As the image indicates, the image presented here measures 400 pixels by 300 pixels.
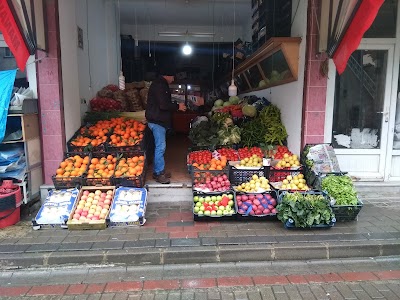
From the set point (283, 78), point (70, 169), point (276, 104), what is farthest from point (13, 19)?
point (276, 104)

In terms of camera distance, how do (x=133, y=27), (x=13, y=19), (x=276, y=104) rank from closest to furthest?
(x=13, y=19), (x=276, y=104), (x=133, y=27)

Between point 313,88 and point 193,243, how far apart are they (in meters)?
3.20

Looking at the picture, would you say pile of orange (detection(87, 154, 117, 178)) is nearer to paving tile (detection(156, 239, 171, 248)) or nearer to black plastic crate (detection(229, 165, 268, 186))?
paving tile (detection(156, 239, 171, 248))

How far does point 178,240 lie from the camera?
14.2 feet

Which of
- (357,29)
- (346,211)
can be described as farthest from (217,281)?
(357,29)

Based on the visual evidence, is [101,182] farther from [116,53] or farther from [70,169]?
[116,53]

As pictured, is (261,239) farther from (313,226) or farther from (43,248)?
(43,248)

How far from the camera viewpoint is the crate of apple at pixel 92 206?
470cm

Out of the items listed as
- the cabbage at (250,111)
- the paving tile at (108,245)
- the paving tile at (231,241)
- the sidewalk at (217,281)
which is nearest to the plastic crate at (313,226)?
the sidewalk at (217,281)

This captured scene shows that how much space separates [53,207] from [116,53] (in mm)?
6422

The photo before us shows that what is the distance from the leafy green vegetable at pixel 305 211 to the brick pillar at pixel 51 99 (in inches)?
146

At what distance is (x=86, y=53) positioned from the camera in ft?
24.3

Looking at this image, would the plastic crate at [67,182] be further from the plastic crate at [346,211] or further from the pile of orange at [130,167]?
the plastic crate at [346,211]

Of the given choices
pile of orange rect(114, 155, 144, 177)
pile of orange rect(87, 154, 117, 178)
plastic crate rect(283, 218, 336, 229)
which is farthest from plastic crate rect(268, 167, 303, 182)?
pile of orange rect(87, 154, 117, 178)
